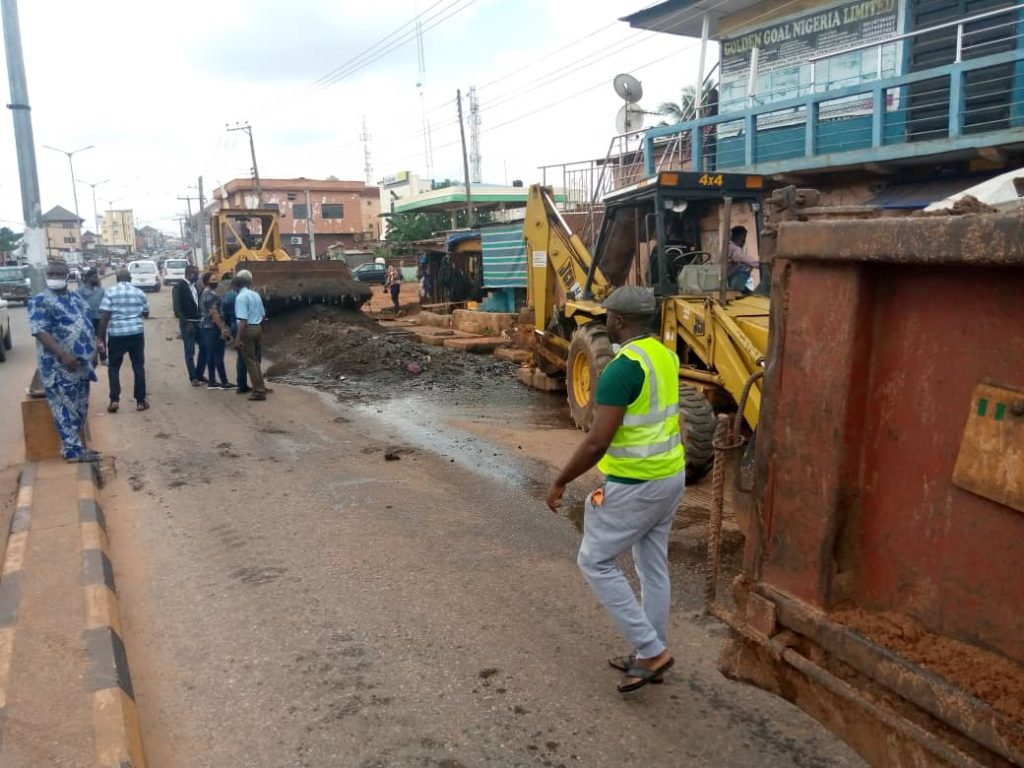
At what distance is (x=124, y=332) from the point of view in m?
9.44

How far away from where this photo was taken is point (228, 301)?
38.2 feet

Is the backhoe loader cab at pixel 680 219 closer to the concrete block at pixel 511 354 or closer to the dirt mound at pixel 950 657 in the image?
the dirt mound at pixel 950 657

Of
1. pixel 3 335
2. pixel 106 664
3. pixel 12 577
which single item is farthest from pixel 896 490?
pixel 3 335

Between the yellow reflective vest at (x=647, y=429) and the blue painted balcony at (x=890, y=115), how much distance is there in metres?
8.59

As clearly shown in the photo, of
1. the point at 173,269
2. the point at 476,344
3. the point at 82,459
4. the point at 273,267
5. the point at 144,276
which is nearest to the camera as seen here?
the point at 82,459

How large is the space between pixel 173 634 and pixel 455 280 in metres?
18.8

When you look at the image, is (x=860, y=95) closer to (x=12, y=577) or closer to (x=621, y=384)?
(x=621, y=384)

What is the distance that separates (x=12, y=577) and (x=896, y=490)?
14.9 ft

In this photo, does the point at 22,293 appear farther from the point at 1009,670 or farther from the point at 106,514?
the point at 1009,670

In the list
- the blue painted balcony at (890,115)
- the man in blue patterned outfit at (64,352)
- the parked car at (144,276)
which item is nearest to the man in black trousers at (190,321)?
the man in blue patterned outfit at (64,352)

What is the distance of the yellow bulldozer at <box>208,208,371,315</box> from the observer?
16688 mm

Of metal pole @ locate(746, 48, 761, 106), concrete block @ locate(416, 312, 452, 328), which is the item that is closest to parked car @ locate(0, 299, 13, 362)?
concrete block @ locate(416, 312, 452, 328)

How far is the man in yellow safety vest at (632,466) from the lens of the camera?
3.19 metres

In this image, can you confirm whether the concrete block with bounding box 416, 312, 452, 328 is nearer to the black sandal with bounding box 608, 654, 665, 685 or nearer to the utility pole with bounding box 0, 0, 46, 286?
the utility pole with bounding box 0, 0, 46, 286
